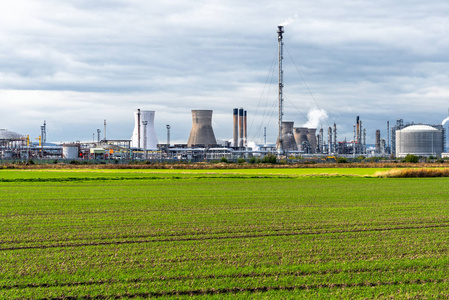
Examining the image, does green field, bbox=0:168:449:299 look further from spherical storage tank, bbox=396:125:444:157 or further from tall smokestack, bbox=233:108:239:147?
spherical storage tank, bbox=396:125:444:157

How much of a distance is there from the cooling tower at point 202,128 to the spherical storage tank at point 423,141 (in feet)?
149

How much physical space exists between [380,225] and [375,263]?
399 cm

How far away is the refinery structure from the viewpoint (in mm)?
95688

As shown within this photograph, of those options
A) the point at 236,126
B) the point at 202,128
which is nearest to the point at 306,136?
the point at 236,126

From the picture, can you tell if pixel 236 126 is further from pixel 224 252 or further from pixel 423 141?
pixel 224 252

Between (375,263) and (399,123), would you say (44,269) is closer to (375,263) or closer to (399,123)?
(375,263)

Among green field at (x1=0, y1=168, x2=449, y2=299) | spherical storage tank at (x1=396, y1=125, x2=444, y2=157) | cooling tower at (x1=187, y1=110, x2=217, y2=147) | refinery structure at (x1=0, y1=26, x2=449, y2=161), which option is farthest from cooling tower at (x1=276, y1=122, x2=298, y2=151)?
green field at (x1=0, y1=168, x2=449, y2=299)

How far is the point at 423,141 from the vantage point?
119 metres

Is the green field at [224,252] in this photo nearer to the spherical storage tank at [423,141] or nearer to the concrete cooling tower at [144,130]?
the concrete cooling tower at [144,130]

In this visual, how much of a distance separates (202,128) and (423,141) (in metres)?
50.5

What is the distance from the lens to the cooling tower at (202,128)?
99.1 metres

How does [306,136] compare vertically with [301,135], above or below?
below

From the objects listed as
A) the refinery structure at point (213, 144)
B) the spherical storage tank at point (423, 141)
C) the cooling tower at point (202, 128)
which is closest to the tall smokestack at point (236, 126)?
the refinery structure at point (213, 144)

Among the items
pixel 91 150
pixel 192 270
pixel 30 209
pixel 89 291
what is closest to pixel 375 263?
pixel 192 270
